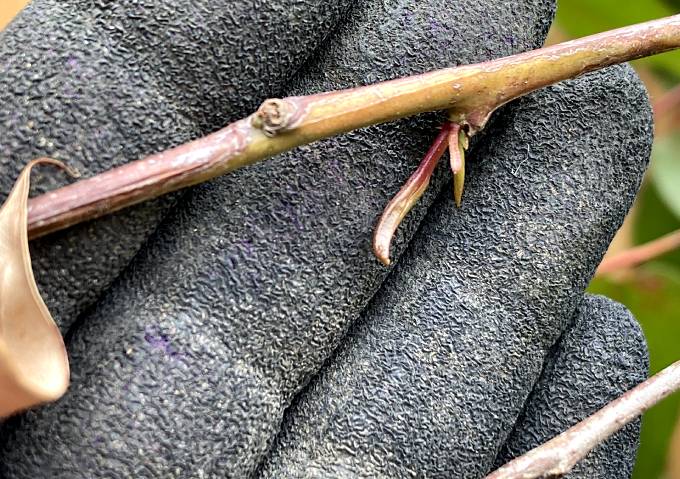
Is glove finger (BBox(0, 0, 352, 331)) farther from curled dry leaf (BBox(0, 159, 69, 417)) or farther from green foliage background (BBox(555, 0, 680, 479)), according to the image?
green foliage background (BBox(555, 0, 680, 479))

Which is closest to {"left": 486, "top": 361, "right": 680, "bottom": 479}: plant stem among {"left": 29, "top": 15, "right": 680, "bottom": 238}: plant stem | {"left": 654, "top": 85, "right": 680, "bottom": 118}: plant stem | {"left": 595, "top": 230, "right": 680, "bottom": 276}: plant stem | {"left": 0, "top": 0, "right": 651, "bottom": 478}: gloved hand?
{"left": 0, "top": 0, "right": 651, "bottom": 478}: gloved hand

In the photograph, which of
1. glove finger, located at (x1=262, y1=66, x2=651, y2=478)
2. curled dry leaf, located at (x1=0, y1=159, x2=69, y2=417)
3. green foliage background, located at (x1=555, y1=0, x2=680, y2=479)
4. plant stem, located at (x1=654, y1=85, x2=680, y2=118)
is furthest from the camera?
plant stem, located at (x1=654, y1=85, x2=680, y2=118)

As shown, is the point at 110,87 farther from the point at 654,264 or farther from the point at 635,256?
the point at 654,264

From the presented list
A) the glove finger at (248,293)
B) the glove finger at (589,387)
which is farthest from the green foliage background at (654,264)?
the glove finger at (248,293)

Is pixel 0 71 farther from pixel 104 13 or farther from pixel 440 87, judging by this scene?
pixel 440 87

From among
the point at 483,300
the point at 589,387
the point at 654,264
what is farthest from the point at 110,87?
the point at 654,264

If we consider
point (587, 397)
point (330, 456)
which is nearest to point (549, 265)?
point (587, 397)

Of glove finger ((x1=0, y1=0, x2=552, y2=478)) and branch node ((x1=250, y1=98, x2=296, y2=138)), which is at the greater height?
branch node ((x1=250, y1=98, x2=296, y2=138))
